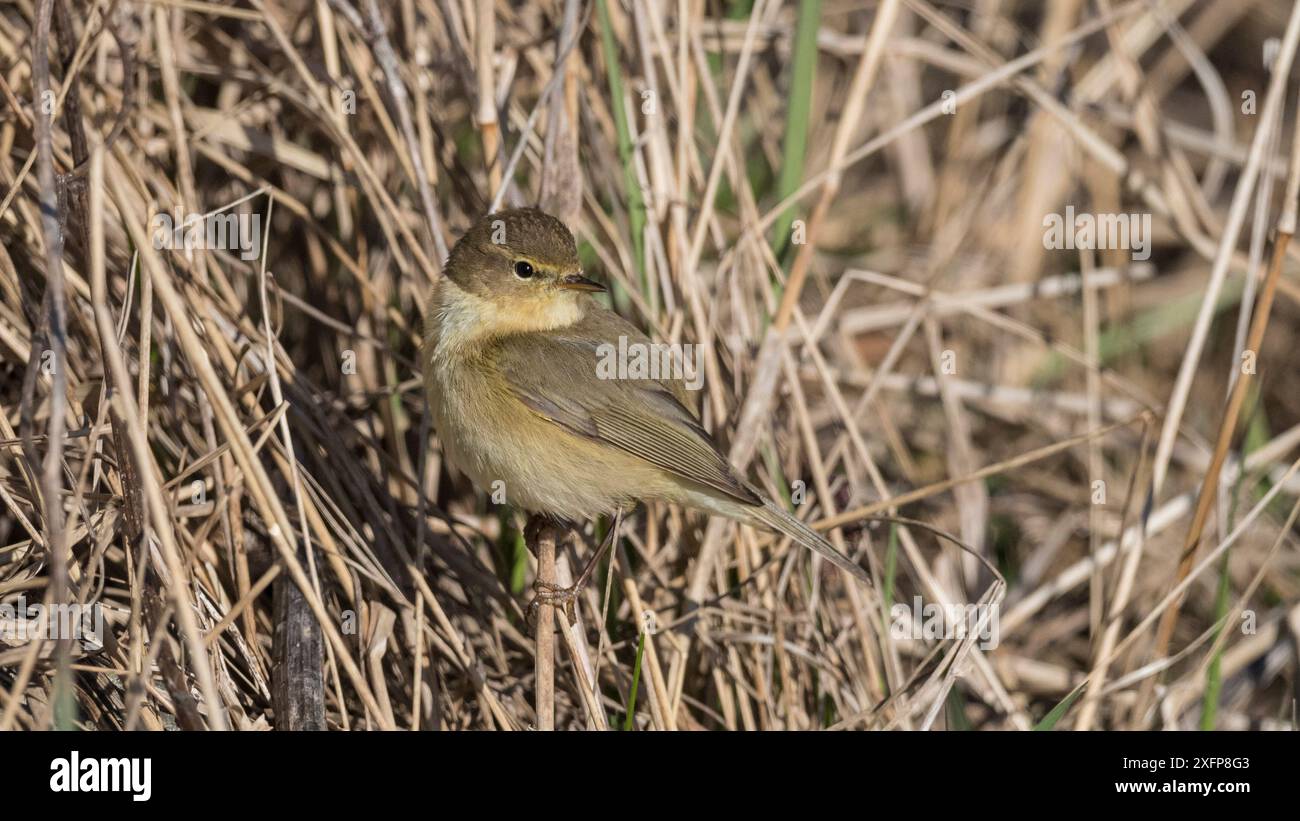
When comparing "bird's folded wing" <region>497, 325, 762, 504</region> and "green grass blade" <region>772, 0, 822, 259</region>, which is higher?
"green grass blade" <region>772, 0, 822, 259</region>

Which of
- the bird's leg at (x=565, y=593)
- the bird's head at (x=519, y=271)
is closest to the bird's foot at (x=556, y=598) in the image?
the bird's leg at (x=565, y=593)

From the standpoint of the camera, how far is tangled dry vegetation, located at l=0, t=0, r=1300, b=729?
9.89 feet

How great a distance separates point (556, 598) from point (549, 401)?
1.91 feet

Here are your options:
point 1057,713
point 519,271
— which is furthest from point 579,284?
point 1057,713

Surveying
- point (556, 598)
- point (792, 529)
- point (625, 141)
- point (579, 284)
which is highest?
point (625, 141)

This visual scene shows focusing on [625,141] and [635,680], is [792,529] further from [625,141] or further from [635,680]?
[625,141]

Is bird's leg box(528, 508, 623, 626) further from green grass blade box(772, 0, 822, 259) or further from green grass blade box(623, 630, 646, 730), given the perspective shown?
green grass blade box(772, 0, 822, 259)

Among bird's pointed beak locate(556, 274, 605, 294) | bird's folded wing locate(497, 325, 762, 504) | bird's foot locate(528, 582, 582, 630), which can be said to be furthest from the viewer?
bird's folded wing locate(497, 325, 762, 504)

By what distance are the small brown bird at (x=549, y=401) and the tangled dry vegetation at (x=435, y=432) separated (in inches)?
10.7

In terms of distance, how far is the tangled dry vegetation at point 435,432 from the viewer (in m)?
3.01

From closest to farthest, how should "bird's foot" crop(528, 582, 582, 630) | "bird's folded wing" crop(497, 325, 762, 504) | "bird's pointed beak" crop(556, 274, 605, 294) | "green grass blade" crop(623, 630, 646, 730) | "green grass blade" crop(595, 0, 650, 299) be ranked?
"green grass blade" crop(623, 630, 646, 730)
"bird's foot" crop(528, 582, 582, 630)
"bird's pointed beak" crop(556, 274, 605, 294)
"bird's folded wing" crop(497, 325, 762, 504)
"green grass blade" crop(595, 0, 650, 299)

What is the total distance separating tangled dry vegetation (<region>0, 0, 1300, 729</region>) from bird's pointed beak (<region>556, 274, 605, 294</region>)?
43 cm

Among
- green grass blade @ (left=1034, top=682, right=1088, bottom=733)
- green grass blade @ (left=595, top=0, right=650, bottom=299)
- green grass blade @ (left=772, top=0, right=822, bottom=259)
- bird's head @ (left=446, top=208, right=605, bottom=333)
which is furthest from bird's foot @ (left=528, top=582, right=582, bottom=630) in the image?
green grass blade @ (left=772, top=0, right=822, bottom=259)

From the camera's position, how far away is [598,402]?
3.61 meters
